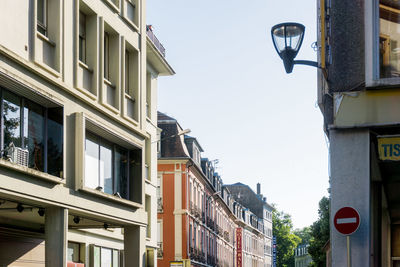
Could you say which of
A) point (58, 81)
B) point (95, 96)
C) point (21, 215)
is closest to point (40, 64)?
point (58, 81)

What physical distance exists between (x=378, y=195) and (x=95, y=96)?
29.4ft

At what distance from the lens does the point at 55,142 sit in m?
17.8

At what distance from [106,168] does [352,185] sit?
1220 centimetres

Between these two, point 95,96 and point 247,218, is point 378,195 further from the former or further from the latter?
point 247,218

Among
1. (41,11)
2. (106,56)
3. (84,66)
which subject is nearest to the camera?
(41,11)

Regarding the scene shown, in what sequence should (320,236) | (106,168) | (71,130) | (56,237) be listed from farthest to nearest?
(320,236), (106,168), (71,130), (56,237)

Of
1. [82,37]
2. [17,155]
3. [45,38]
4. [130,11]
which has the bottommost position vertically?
[17,155]

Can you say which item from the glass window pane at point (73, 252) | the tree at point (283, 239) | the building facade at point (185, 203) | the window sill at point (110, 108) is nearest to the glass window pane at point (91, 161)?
the window sill at point (110, 108)

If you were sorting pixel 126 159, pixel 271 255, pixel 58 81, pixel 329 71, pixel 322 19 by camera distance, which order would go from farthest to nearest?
pixel 271 255
pixel 126 159
pixel 58 81
pixel 322 19
pixel 329 71

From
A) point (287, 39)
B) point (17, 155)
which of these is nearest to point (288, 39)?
point (287, 39)

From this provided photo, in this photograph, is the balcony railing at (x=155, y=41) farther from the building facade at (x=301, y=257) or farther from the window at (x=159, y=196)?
the building facade at (x=301, y=257)

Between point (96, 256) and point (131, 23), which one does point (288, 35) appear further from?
point (96, 256)

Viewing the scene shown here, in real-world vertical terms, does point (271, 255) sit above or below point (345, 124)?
below

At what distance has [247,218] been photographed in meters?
103
